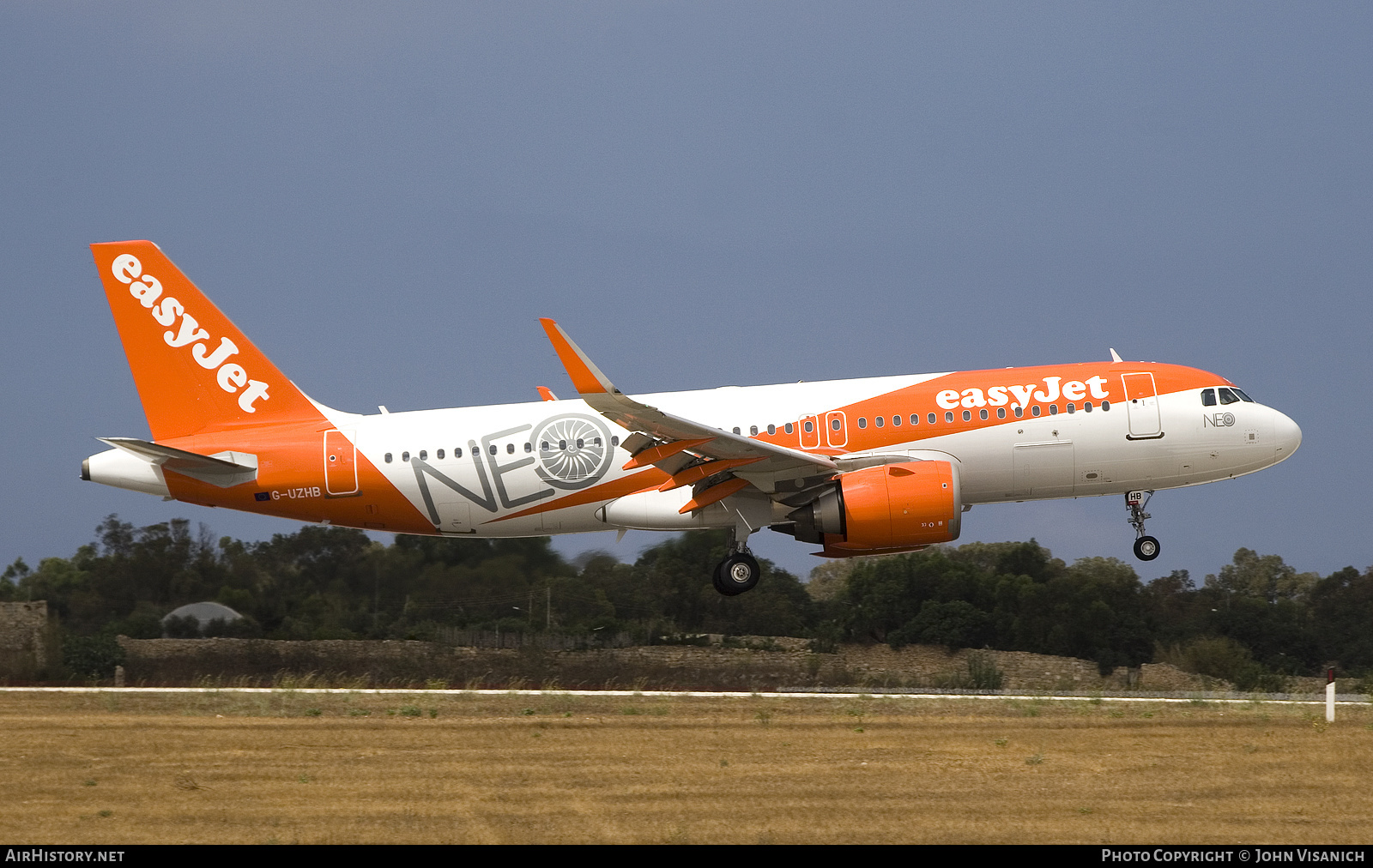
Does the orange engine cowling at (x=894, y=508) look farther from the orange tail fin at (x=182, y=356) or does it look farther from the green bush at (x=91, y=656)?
the green bush at (x=91, y=656)

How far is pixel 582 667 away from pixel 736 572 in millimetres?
4015

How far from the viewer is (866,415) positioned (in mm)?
23797

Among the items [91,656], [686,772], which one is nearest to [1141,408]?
[686,772]

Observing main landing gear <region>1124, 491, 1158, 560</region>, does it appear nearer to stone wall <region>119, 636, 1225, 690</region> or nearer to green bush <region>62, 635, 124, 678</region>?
stone wall <region>119, 636, 1225, 690</region>

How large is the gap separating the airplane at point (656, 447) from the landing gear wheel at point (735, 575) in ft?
0.14

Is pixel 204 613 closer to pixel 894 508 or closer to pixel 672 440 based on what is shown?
pixel 672 440

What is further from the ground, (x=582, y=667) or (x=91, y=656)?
(x=91, y=656)

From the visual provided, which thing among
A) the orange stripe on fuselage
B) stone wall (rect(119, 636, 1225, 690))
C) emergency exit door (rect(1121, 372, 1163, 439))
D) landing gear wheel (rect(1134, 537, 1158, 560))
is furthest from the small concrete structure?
emergency exit door (rect(1121, 372, 1163, 439))

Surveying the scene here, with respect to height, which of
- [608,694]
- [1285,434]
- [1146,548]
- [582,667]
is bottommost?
[608,694]

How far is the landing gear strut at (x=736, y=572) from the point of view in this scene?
2411cm

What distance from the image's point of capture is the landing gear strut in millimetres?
24109

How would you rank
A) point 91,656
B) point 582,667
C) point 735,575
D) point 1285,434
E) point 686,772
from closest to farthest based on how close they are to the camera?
point 686,772, point 735,575, point 1285,434, point 582,667, point 91,656

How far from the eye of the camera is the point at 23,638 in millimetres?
28406

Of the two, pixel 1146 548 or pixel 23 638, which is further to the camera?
pixel 23 638
